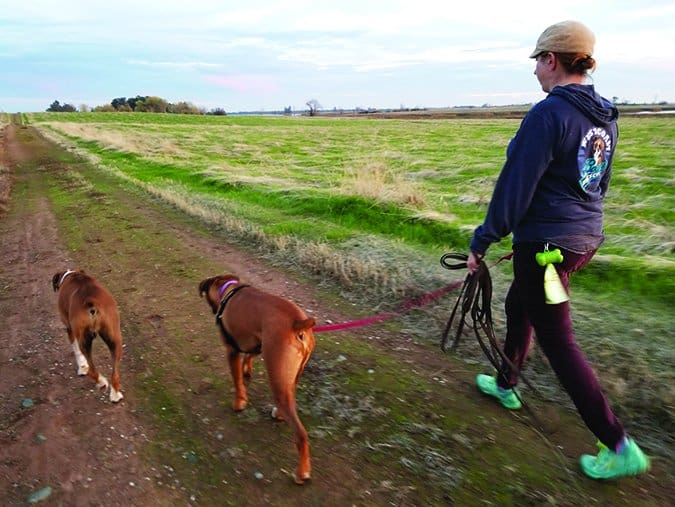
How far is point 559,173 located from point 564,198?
0.47ft

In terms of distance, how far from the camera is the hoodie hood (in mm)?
2457

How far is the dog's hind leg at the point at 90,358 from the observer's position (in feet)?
11.6

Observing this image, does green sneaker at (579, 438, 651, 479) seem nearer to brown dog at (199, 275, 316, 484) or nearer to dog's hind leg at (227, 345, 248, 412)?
brown dog at (199, 275, 316, 484)

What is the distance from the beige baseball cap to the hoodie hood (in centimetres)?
18

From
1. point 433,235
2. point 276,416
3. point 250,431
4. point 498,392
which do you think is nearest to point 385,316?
point 498,392

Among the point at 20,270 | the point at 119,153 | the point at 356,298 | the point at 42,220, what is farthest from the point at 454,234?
the point at 119,153

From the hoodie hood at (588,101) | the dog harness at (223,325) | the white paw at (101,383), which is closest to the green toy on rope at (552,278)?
the hoodie hood at (588,101)

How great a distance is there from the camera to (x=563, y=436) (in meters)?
3.10

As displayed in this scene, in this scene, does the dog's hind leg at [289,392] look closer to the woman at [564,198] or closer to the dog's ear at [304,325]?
the dog's ear at [304,325]

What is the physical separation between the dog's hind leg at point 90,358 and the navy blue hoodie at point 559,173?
9.65 feet

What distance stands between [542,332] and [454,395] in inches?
42.0

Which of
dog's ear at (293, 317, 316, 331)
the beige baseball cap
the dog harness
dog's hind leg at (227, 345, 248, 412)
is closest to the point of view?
the beige baseball cap

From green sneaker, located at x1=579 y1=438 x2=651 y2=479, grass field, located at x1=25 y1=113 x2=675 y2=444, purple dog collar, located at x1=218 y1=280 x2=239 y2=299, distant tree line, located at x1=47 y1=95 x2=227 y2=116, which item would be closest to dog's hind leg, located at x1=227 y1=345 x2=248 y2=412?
purple dog collar, located at x1=218 y1=280 x2=239 y2=299

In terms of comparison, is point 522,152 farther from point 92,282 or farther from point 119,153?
point 119,153
